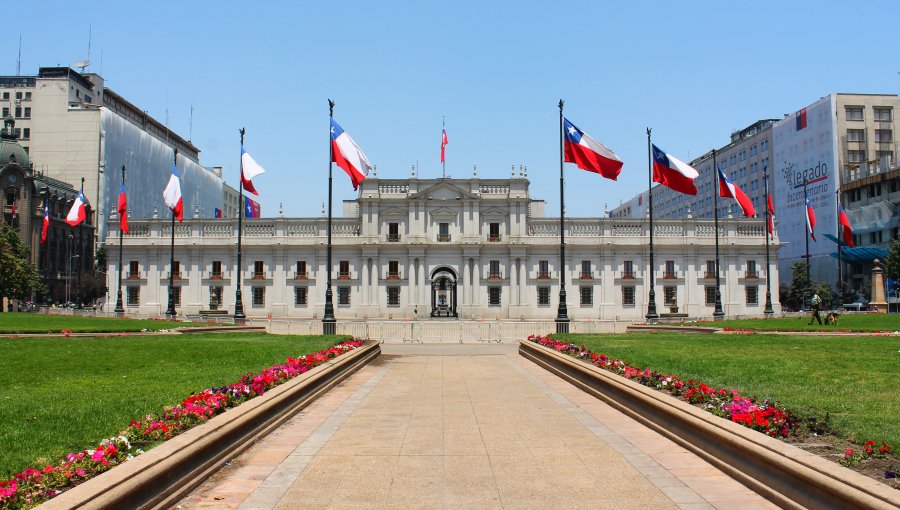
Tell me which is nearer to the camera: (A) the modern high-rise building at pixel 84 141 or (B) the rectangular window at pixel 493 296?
(B) the rectangular window at pixel 493 296

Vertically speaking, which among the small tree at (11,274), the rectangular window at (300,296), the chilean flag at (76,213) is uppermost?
the chilean flag at (76,213)

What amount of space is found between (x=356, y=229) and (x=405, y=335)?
1429 inches

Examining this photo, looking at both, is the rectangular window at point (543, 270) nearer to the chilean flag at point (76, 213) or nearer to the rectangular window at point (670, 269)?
the rectangular window at point (670, 269)

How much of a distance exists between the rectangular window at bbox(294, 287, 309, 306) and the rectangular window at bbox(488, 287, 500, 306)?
18.4 meters

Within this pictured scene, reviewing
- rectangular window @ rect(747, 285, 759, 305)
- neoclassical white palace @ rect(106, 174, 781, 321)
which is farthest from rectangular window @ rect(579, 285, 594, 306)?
rectangular window @ rect(747, 285, 759, 305)

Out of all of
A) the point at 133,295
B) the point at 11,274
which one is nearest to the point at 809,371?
the point at 133,295

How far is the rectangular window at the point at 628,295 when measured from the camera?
234 feet

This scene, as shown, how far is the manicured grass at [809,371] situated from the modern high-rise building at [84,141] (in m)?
93.4

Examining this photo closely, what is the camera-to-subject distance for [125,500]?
6.01 metres

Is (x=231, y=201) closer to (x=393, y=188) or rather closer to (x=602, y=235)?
(x=393, y=188)

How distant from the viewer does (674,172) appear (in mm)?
36594

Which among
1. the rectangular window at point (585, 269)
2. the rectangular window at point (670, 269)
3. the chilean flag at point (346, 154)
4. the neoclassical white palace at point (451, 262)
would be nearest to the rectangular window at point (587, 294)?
the neoclassical white palace at point (451, 262)

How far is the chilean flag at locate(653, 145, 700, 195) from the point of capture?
36250mm

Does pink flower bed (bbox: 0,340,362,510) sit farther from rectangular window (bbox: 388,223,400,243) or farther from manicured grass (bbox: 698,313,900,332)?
rectangular window (bbox: 388,223,400,243)
